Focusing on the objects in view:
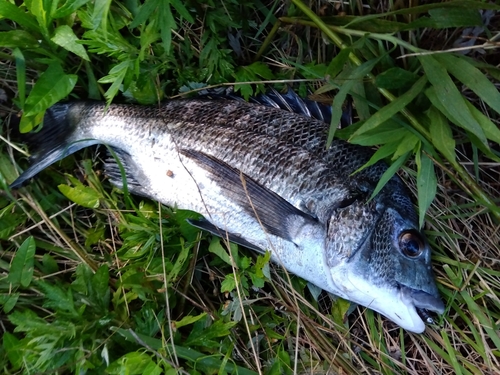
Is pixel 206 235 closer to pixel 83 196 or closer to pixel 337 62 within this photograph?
pixel 83 196

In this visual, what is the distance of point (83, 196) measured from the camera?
235 cm

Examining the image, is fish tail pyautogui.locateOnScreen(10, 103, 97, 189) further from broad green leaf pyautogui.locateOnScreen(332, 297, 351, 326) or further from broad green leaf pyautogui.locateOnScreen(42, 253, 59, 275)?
broad green leaf pyautogui.locateOnScreen(332, 297, 351, 326)

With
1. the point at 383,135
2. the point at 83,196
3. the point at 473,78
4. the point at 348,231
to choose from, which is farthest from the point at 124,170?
the point at 473,78

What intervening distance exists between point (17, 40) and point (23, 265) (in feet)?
3.58

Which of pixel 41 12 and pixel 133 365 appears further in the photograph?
pixel 41 12

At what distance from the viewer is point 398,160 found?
1.90 meters

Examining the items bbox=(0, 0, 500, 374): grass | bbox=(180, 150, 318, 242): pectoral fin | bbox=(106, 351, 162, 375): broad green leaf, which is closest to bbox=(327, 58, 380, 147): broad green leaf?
bbox=(0, 0, 500, 374): grass

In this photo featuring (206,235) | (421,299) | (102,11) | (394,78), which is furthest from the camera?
(206,235)

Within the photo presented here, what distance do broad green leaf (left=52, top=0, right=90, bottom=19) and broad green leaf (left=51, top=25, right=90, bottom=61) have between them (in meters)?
0.18

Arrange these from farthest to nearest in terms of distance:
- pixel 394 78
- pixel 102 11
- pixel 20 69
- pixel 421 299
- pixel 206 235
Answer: pixel 206 235 → pixel 20 69 → pixel 421 299 → pixel 394 78 → pixel 102 11

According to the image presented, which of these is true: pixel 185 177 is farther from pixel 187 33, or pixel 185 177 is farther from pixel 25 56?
pixel 25 56

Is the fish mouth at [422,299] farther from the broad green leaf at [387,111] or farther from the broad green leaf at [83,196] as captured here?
the broad green leaf at [83,196]

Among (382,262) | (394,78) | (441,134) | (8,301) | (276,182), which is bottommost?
(8,301)

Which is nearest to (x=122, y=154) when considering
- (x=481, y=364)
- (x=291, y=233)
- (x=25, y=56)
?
(x=25, y=56)
